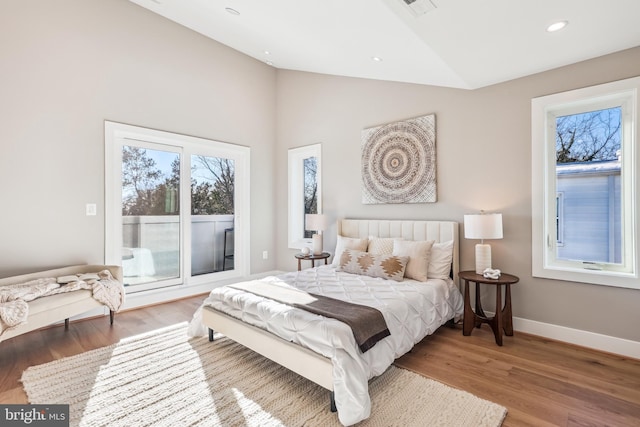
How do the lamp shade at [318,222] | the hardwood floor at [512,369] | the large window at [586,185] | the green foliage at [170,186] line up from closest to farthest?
the hardwood floor at [512,369] < the large window at [586,185] < the green foliage at [170,186] < the lamp shade at [318,222]

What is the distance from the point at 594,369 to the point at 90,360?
396 centimetres

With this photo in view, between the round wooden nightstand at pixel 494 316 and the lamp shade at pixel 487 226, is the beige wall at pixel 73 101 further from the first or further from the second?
the round wooden nightstand at pixel 494 316

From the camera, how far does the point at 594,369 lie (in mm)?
2273

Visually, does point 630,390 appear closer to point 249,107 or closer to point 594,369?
point 594,369

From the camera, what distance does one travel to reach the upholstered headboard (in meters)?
3.25

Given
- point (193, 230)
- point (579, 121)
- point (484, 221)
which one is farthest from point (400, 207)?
point (193, 230)

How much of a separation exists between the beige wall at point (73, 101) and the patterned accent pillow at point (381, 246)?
294 cm

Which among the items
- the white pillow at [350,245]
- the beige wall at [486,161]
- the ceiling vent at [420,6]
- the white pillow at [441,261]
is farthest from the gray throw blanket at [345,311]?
the ceiling vent at [420,6]

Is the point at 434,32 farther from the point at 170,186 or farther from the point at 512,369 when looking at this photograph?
the point at 170,186

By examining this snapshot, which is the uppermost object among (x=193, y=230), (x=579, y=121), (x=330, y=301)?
(x=579, y=121)

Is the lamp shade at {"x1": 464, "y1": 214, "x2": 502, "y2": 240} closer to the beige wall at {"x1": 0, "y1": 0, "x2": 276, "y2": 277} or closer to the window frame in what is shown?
the window frame

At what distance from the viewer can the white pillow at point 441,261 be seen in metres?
3.12

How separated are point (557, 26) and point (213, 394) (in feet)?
11.4

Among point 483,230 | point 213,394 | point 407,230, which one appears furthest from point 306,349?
point 407,230
